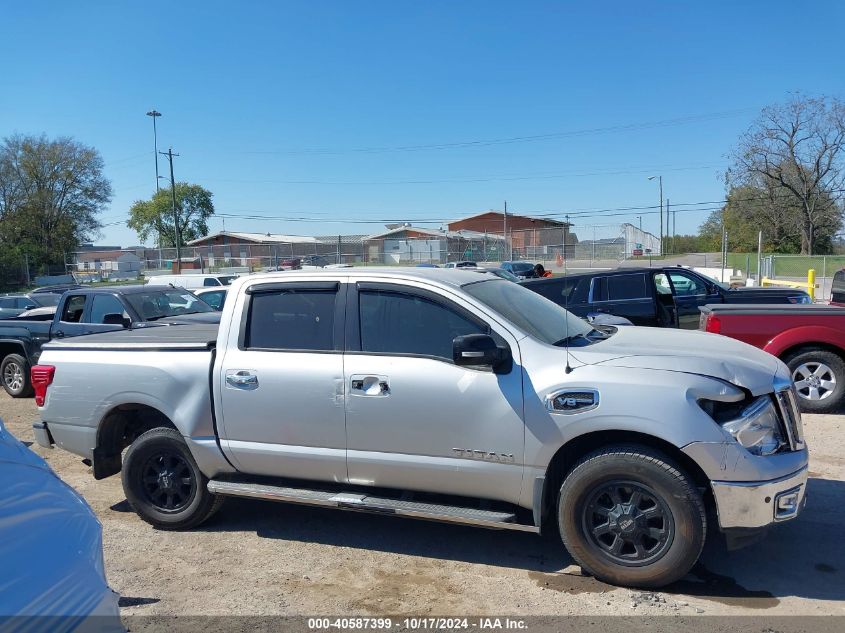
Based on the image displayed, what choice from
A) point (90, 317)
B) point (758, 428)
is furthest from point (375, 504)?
point (90, 317)

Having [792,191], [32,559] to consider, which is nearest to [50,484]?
[32,559]

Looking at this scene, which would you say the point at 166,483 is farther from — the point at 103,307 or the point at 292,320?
the point at 103,307

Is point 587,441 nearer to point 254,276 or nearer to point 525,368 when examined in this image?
point 525,368

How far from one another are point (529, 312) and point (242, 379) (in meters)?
2.07

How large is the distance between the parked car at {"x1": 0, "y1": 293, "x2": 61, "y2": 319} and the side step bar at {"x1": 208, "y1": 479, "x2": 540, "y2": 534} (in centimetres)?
1762

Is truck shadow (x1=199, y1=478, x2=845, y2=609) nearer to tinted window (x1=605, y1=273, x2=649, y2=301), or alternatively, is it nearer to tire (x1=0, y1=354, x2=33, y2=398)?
tinted window (x1=605, y1=273, x2=649, y2=301)

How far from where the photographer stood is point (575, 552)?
4188mm

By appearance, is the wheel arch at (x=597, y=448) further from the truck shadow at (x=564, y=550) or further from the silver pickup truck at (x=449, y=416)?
the truck shadow at (x=564, y=550)

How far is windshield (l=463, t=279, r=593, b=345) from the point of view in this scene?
4598mm

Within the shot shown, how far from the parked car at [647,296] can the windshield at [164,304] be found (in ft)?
18.9

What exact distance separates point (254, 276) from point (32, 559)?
3339 millimetres

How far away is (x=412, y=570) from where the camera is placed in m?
4.55

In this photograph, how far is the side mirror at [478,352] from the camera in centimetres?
415

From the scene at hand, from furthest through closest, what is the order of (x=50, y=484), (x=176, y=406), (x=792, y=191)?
(x=792, y=191) < (x=176, y=406) < (x=50, y=484)
